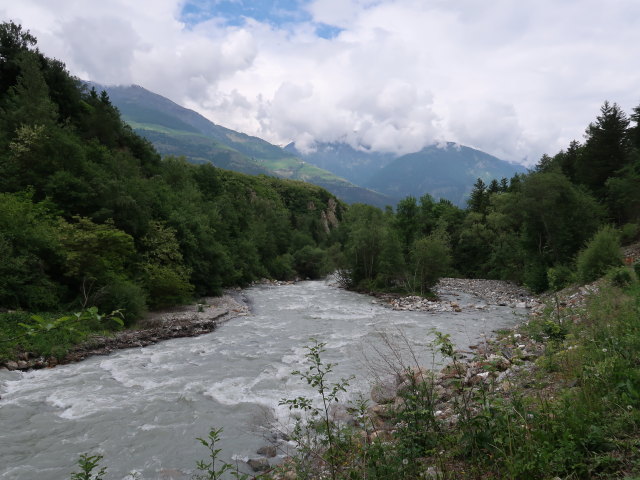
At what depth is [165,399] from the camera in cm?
1092

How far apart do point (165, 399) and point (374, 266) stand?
1396 inches

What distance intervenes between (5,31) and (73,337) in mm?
41687

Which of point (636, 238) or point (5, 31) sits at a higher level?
point (5, 31)

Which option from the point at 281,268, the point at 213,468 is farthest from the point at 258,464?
the point at 281,268

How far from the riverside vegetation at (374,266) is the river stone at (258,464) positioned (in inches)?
33.8

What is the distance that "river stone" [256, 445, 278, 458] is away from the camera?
310 inches

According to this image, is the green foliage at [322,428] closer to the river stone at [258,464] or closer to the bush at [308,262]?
the river stone at [258,464]

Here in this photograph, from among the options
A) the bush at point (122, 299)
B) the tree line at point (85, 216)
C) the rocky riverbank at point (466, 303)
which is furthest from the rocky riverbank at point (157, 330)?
the rocky riverbank at point (466, 303)

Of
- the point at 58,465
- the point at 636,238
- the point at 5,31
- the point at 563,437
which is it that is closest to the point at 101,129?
the point at 5,31

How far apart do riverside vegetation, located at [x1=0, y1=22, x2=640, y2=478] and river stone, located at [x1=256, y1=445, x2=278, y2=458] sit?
0.73 metres

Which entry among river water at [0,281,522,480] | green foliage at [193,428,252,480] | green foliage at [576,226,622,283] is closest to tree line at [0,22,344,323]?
river water at [0,281,522,480]

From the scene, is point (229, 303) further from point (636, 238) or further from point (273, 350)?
point (636, 238)

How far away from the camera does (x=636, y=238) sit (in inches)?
1330

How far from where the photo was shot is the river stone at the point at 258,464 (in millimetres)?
7214
